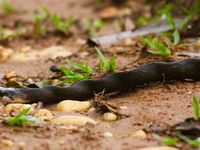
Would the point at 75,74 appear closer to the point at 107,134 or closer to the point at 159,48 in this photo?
the point at 159,48

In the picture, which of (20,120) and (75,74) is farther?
(75,74)

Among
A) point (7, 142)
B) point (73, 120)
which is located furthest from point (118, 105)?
point (7, 142)

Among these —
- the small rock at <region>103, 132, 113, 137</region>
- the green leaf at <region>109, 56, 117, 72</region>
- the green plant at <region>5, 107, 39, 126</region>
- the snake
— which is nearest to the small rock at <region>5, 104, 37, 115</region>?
the snake

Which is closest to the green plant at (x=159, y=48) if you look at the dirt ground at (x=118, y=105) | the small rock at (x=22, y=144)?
the dirt ground at (x=118, y=105)

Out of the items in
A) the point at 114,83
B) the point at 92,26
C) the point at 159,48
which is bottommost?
the point at 114,83

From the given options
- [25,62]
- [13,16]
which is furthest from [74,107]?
[13,16]

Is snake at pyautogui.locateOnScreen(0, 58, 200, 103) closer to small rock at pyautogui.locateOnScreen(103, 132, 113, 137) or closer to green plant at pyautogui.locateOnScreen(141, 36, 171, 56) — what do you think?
green plant at pyautogui.locateOnScreen(141, 36, 171, 56)
